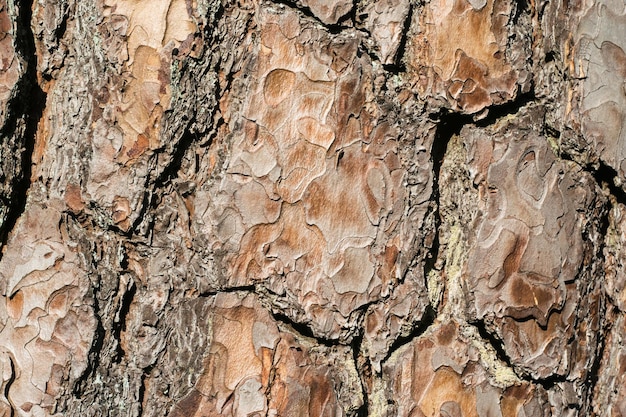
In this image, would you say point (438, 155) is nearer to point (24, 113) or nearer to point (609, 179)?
point (609, 179)

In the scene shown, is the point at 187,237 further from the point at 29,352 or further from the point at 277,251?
the point at 29,352

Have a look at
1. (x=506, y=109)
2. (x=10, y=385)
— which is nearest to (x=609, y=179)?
(x=506, y=109)

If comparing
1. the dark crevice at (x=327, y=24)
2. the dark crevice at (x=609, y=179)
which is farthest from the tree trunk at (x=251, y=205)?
the dark crevice at (x=609, y=179)

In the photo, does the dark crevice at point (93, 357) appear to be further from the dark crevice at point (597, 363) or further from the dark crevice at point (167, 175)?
the dark crevice at point (597, 363)

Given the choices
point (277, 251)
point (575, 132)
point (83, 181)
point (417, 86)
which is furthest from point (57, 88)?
point (575, 132)

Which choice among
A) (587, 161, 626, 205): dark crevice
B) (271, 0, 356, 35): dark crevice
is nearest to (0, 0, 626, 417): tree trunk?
(271, 0, 356, 35): dark crevice

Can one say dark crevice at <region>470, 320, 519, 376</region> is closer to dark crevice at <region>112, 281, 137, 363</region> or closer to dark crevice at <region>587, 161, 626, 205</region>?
dark crevice at <region>587, 161, 626, 205</region>
